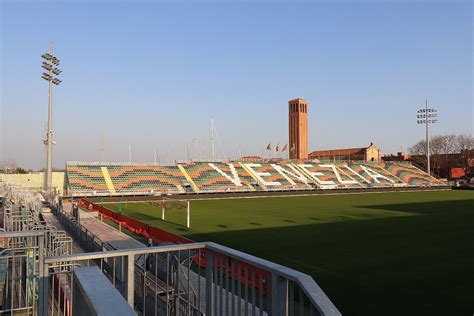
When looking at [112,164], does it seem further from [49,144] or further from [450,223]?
[450,223]

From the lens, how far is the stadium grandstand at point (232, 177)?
2141 inches

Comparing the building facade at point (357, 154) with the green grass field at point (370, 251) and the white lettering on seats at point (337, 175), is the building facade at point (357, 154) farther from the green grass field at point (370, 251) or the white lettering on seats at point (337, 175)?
the green grass field at point (370, 251)

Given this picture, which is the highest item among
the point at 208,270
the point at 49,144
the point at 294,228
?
the point at 49,144

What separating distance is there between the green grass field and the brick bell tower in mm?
87282

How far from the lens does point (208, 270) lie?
185 inches

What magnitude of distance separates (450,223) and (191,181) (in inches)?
1636

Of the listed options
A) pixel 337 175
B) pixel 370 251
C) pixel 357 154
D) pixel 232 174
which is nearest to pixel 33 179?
pixel 232 174

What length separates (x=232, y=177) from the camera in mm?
64062

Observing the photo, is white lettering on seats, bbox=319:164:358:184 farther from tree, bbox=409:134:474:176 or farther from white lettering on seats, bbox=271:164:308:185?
tree, bbox=409:134:474:176

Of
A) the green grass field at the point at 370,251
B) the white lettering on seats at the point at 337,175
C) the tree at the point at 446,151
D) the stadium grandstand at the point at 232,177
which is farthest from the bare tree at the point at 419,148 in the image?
the green grass field at the point at 370,251

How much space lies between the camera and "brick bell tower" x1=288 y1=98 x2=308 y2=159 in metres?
116

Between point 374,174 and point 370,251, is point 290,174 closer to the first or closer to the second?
point 374,174

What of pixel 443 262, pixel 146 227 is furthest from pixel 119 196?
pixel 443 262

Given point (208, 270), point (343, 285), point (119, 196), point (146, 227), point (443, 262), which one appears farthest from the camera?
point (119, 196)
